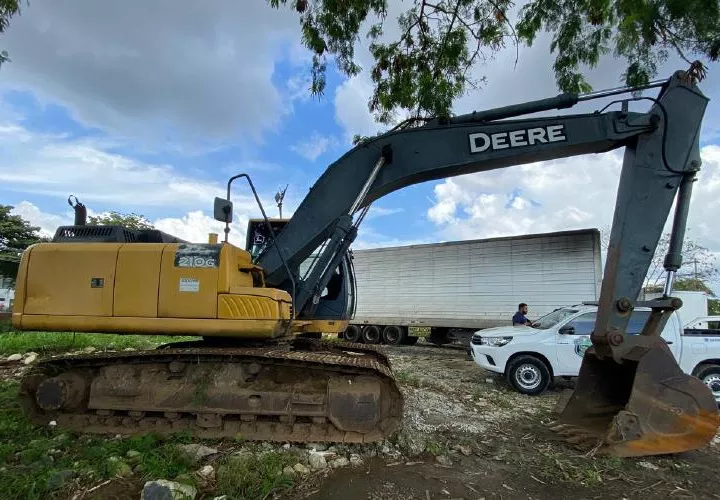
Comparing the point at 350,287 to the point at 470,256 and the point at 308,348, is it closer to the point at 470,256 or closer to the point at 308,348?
the point at 308,348

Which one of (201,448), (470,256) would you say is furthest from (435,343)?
(201,448)

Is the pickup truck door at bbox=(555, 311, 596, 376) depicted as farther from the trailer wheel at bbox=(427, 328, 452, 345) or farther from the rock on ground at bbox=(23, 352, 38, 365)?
the rock on ground at bbox=(23, 352, 38, 365)

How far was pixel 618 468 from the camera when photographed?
176 inches

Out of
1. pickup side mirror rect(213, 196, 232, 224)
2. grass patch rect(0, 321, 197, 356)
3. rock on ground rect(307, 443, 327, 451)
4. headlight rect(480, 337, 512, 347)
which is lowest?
rock on ground rect(307, 443, 327, 451)

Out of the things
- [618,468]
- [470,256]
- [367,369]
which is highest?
[470,256]

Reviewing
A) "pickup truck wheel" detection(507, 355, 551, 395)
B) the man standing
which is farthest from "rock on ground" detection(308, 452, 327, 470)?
the man standing

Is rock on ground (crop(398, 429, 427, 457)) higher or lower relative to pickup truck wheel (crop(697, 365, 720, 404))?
lower

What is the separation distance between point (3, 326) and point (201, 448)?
44.7 ft

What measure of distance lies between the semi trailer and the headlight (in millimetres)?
4039

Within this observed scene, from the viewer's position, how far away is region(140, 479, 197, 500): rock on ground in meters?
3.48

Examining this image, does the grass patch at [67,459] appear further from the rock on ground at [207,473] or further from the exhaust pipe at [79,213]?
the exhaust pipe at [79,213]

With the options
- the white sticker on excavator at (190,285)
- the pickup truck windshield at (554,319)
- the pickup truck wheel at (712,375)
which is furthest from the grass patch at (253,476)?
the pickup truck wheel at (712,375)

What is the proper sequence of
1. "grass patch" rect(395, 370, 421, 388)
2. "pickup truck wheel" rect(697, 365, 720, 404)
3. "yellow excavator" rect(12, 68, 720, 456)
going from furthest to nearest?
"grass patch" rect(395, 370, 421, 388) → "pickup truck wheel" rect(697, 365, 720, 404) → "yellow excavator" rect(12, 68, 720, 456)

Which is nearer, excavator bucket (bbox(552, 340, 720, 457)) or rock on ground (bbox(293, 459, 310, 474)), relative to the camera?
rock on ground (bbox(293, 459, 310, 474))
